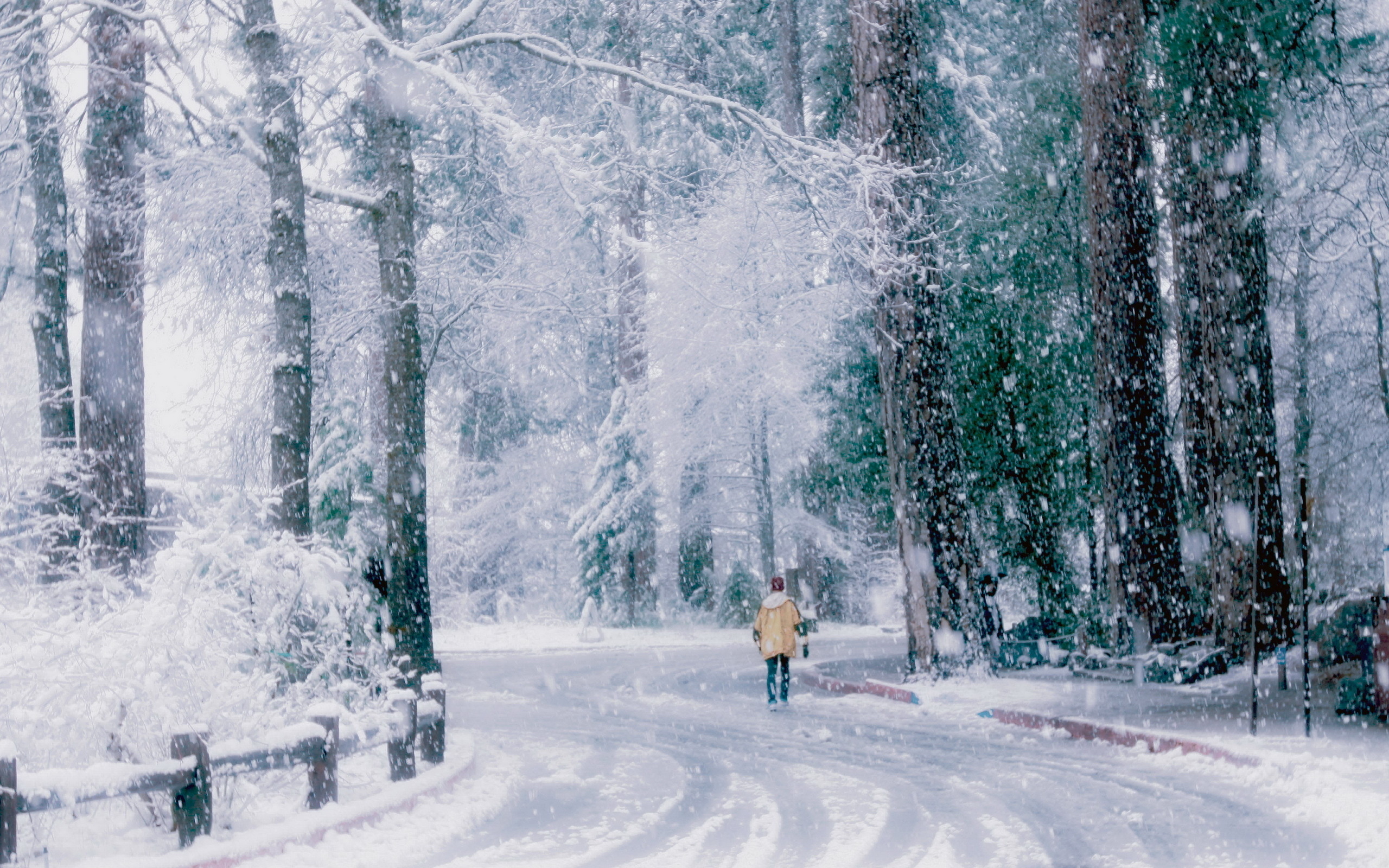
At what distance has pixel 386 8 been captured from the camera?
13.1 m

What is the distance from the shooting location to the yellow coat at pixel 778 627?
52.9 ft

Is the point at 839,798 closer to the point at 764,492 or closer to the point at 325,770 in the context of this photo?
the point at 325,770

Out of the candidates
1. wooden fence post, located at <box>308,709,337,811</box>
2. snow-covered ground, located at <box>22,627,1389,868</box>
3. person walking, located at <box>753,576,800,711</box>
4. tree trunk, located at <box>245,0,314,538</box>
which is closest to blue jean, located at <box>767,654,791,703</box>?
person walking, located at <box>753,576,800,711</box>

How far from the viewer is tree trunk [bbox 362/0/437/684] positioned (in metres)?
12.6

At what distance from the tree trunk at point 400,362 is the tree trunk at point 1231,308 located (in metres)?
10.8

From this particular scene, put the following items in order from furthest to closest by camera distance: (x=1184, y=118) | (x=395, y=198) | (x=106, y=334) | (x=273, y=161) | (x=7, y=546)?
(x=1184, y=118)
(x=106, y=334)
(x=395, y=198)
(x=273, y=161)
(x=7, y=546)

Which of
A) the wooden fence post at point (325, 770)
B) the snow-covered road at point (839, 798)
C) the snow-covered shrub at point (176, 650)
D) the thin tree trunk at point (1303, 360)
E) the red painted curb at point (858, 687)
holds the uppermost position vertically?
the thin tree trunk at point (1303, 360)

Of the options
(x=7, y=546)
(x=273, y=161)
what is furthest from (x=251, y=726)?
(x=273, y=161)

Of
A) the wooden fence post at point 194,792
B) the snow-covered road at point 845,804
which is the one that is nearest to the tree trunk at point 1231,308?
the snow-covered road at point 845,804

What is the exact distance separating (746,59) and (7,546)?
27.1 meters

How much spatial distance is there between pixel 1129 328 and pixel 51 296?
14.5m

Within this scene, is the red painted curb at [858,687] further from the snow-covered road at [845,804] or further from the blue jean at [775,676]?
the blue jean at [775,676]

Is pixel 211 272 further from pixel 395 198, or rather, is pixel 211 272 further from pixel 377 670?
pixel 377 670

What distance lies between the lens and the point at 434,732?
10.7 m
